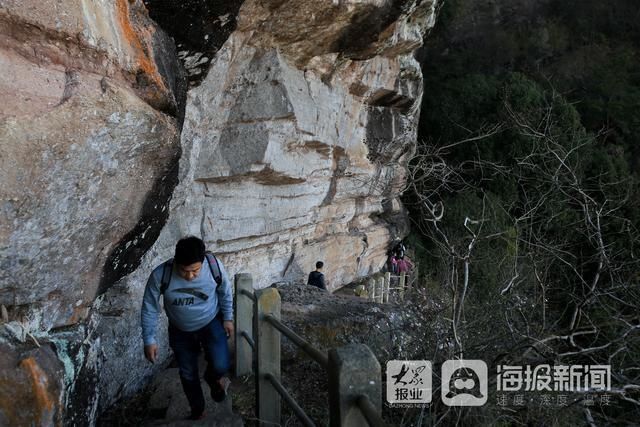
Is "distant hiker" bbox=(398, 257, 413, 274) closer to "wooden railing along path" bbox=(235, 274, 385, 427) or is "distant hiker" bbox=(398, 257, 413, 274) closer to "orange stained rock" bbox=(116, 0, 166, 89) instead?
"wooden railing along path" bbox=(235, 274, 385, 427)

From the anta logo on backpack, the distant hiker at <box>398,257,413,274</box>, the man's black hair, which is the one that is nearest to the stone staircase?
the anta logo on backpack

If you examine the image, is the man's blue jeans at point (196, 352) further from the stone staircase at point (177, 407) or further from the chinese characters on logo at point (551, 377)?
the chinese characters on logo at point (551, 377)

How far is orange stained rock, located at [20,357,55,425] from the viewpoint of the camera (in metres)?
2.16

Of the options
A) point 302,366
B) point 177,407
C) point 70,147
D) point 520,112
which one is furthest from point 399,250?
point 70,147

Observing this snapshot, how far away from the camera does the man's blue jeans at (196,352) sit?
294cm

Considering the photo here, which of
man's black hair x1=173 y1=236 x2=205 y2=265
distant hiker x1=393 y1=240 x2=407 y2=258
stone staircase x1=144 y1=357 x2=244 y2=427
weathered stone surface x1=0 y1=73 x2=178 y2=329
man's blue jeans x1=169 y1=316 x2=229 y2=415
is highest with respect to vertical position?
weathered stone surface x1=0 y1=73 x2=178 y2=329

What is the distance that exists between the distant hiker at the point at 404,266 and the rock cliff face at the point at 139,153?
3.72 m

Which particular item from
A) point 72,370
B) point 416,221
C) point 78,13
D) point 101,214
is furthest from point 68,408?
point 416,221

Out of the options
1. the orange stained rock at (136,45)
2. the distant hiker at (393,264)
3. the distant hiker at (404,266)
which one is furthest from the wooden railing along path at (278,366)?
the distant hiker at (393,264)

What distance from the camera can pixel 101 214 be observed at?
2684 mm

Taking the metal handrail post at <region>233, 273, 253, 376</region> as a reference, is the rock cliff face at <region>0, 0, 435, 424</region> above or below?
above

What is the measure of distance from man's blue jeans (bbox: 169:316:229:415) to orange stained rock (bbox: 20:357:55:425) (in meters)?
0.78

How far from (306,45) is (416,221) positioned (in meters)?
10.4

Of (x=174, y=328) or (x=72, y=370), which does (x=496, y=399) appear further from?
(x=72, y=370)
